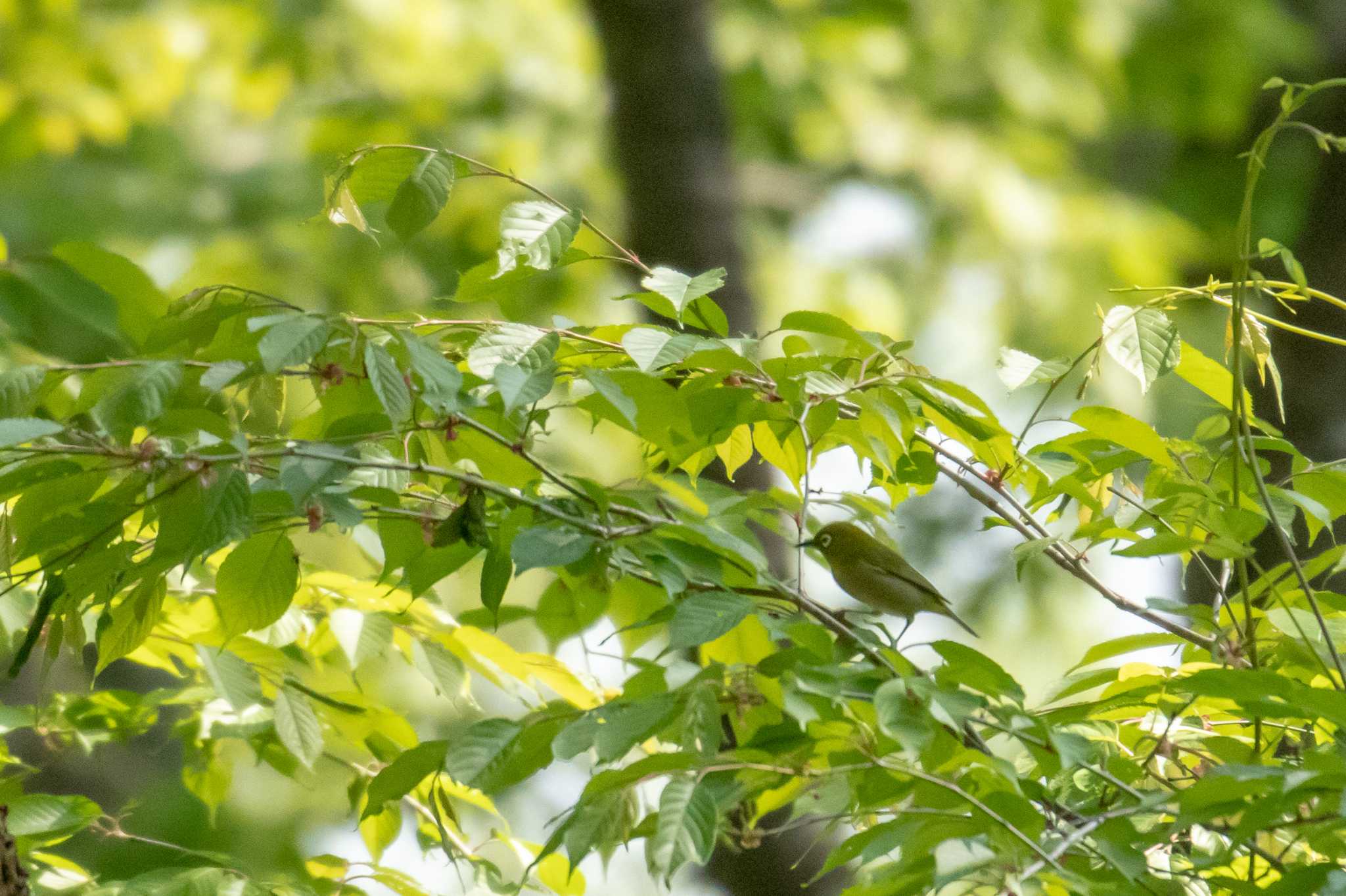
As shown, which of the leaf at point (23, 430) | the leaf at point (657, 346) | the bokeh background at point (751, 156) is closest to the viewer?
the leaf at point (23, 430)

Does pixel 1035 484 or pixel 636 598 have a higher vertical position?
pixel 1035 484

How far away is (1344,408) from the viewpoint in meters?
2.82

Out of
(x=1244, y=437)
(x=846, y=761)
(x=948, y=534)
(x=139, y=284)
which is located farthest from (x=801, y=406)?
(x=948, y=534)

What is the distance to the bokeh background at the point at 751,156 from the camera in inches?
247

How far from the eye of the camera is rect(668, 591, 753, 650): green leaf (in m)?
1.07

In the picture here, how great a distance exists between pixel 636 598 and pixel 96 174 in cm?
706

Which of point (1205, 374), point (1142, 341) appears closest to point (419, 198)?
point (1142, 341)

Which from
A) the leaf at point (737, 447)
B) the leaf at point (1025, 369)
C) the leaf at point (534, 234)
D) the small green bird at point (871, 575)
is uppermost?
the leaf at point (534, 234)

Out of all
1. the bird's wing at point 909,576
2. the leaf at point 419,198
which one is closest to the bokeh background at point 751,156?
the bird's wing at point 909,576

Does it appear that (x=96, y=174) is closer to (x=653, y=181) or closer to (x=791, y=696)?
(x=653, y=181)

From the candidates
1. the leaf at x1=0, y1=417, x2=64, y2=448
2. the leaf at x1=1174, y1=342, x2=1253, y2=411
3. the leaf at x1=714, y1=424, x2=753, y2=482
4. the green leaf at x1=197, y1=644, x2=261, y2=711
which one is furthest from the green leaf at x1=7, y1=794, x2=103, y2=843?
the leaf at x1=1174, y1=342, x2=1253, y2=411

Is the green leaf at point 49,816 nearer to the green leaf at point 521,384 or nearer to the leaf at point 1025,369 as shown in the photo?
the green leaf at point 521,384

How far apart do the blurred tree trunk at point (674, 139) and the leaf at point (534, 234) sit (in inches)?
90.8

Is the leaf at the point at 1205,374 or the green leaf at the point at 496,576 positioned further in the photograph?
the leaf at the point at 1205,374
